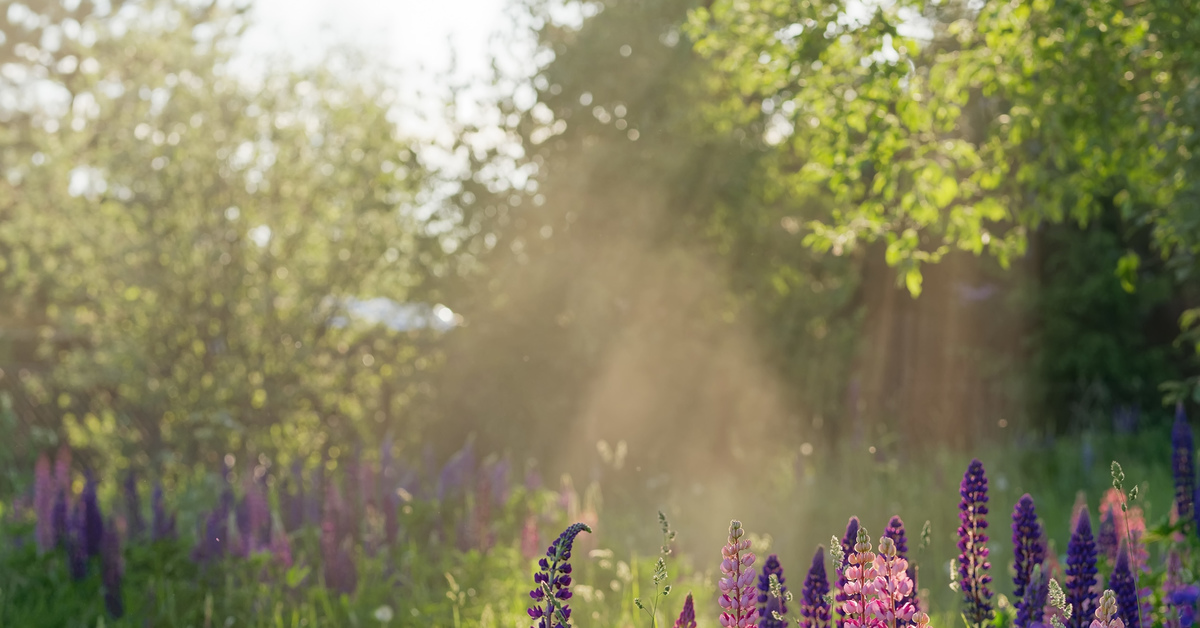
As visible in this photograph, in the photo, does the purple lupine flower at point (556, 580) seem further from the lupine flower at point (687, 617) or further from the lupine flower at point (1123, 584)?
the lupine flower at point (1123, 584)

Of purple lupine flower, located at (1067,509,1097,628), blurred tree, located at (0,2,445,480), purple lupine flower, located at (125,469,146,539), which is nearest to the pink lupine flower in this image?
purple lupine flower, located at (125,469,146,539)

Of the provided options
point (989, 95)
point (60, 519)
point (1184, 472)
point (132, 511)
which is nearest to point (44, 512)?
point (60, 519)

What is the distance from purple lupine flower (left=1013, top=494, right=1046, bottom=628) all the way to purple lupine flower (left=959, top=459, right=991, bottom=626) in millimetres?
112

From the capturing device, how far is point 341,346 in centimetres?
1079

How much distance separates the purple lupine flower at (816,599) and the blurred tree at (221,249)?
7243 mm

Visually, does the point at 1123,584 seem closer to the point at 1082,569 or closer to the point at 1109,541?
the point at 1082,569

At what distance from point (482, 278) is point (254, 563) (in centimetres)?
662

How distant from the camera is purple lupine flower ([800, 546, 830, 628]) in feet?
8.00

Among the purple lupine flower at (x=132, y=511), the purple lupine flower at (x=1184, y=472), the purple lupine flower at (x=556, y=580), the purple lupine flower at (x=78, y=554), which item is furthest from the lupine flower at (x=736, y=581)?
the purple lupine flower at (x=132, y=511)

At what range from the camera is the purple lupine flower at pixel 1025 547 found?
269cm

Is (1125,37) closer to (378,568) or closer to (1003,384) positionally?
(378,568)

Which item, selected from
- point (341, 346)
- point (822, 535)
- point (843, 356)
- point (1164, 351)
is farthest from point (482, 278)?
point (1164, 351)

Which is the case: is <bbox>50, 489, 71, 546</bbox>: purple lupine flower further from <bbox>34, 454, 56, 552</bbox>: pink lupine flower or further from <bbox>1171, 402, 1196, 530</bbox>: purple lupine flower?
<bbox>1171, 402, 1196, 530</bbox>: purple lupine flower

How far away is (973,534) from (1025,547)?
0.25 m
